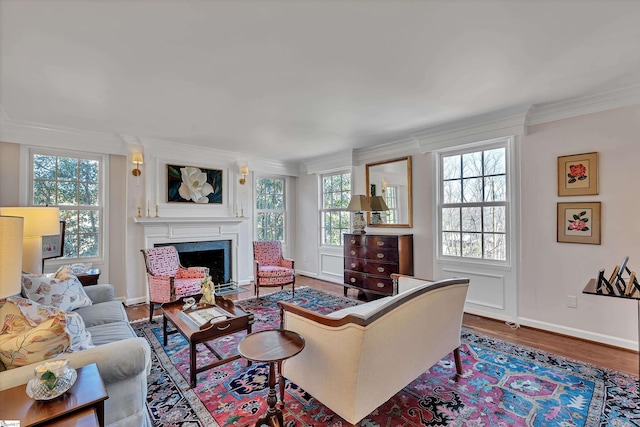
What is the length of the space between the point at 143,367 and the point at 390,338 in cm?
135

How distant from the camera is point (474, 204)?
12.5 ft

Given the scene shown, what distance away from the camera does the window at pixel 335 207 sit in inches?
218

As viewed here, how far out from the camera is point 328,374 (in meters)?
1.63

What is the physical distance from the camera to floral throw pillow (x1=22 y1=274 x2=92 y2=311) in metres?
2.21

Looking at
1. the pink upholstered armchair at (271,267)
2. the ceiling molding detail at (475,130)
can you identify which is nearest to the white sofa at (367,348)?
the ceiling molding detail at (475,130)

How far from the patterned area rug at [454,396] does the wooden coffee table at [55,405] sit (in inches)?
32.7

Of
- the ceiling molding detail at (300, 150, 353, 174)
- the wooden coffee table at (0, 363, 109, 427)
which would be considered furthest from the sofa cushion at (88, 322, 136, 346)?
the ceiling molding detail at (300, 150, 353, 174)

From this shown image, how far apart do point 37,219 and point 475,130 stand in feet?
15.7

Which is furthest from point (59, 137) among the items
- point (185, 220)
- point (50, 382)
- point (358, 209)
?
point (358, 209)

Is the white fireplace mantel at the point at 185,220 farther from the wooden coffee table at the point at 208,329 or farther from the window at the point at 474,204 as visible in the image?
the window at the point at 474,204

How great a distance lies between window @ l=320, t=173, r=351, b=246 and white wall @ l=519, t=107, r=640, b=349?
283 centimetres

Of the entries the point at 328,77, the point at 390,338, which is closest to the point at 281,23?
the point at 328,77

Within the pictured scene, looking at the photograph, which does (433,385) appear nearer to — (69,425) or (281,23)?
(69,425)

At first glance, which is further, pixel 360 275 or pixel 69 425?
pixel 360 275
